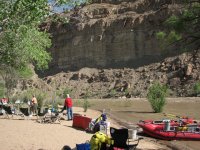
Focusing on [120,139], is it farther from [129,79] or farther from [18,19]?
[129,79]

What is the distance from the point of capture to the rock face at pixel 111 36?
9981cm

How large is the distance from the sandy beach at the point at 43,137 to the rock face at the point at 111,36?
249 feet

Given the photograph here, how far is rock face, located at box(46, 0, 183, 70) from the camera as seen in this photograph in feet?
327

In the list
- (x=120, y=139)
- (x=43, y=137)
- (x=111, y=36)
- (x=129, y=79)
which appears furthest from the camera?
(x=111, y=36)

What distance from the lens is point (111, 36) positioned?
107 meters

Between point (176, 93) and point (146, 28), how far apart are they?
27301mm

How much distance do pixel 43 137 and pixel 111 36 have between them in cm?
9089

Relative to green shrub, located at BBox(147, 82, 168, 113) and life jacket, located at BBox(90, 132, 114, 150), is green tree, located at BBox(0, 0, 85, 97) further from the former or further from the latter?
green shrub, located at BBox(147, 82, 168, 113)

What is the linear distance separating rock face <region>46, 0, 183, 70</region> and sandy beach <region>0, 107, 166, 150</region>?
7597cm

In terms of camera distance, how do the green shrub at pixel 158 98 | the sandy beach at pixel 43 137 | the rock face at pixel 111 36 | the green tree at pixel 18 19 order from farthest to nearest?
1. the rock face at pixel 111 36
2. the green shrub at pixel 158 98
3. the sandy beach at pixel 43 137
4. the green tree at pixel 18 19

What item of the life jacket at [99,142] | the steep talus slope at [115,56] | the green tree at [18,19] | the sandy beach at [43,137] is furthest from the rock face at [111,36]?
the life jacket at [99,142]

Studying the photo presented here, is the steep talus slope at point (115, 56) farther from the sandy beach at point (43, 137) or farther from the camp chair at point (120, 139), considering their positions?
the camp chair at point (120, 139)

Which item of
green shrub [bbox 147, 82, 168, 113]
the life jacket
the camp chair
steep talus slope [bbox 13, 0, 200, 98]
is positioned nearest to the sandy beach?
the camp chair

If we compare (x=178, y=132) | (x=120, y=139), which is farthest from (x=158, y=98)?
(x=120, y=139)
